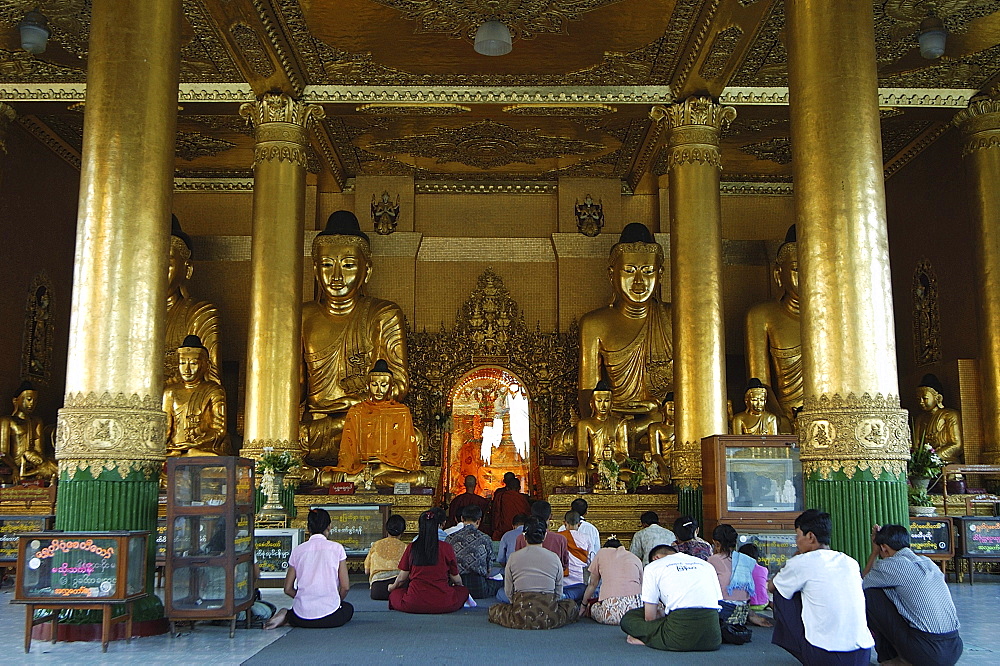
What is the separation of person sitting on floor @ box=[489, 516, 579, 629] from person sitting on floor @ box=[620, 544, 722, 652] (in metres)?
0.85

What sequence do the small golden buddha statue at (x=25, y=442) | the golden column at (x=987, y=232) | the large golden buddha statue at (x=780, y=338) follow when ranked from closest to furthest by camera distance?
the golden column at (x=987, y=232) < the small golden buddha statue at (x=25, y=442) < the large golden buddha statue at (x=780, y=338)

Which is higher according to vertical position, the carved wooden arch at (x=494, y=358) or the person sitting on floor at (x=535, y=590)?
the carved wooden arch at (x=494, y=358)

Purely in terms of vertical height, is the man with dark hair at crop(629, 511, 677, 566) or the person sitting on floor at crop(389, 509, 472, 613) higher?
the man with dark hair at crop(629, 511, 677, 566)

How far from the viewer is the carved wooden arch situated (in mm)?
12719

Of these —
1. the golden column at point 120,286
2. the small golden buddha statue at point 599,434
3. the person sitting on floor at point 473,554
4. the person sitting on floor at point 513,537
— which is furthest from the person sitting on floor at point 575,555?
the small golden buddha statue at point 599,434

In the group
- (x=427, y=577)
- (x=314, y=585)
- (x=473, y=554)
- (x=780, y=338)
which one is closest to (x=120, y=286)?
(x=314, y=585)

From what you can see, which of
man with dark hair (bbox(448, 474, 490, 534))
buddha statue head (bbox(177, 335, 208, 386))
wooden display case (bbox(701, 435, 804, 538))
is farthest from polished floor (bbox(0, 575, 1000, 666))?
buddha statue head (bbox(177, 335, 208, 386))

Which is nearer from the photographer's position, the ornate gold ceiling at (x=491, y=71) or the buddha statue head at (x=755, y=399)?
the ornate gold ceiling at (x=491, y=71)

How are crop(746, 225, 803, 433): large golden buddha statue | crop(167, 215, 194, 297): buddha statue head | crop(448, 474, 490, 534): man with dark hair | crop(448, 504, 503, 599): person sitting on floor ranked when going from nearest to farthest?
1. crop(448, 504, 503, 599): person sitting on floor
2. crop(448, 474, 490, 534): man with dark hair
3. crop(167, 215, 194, 297): buddha statue head
4. crop(746, 225, 803, 433): large golden buddha statue

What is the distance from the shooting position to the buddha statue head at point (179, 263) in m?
12.1

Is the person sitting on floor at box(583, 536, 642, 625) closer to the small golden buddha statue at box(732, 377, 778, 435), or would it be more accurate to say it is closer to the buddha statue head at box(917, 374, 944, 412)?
the small golden buddha statue at box(732, 377, 778, 435)

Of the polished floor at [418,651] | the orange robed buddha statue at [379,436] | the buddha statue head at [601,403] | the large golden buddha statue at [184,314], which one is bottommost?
the polished floor at [418,651]

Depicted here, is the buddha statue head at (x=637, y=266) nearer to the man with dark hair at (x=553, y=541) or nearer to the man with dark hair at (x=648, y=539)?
the man with dark hair at (x=553, y=541)

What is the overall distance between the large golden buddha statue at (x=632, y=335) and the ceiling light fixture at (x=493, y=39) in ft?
14.2
